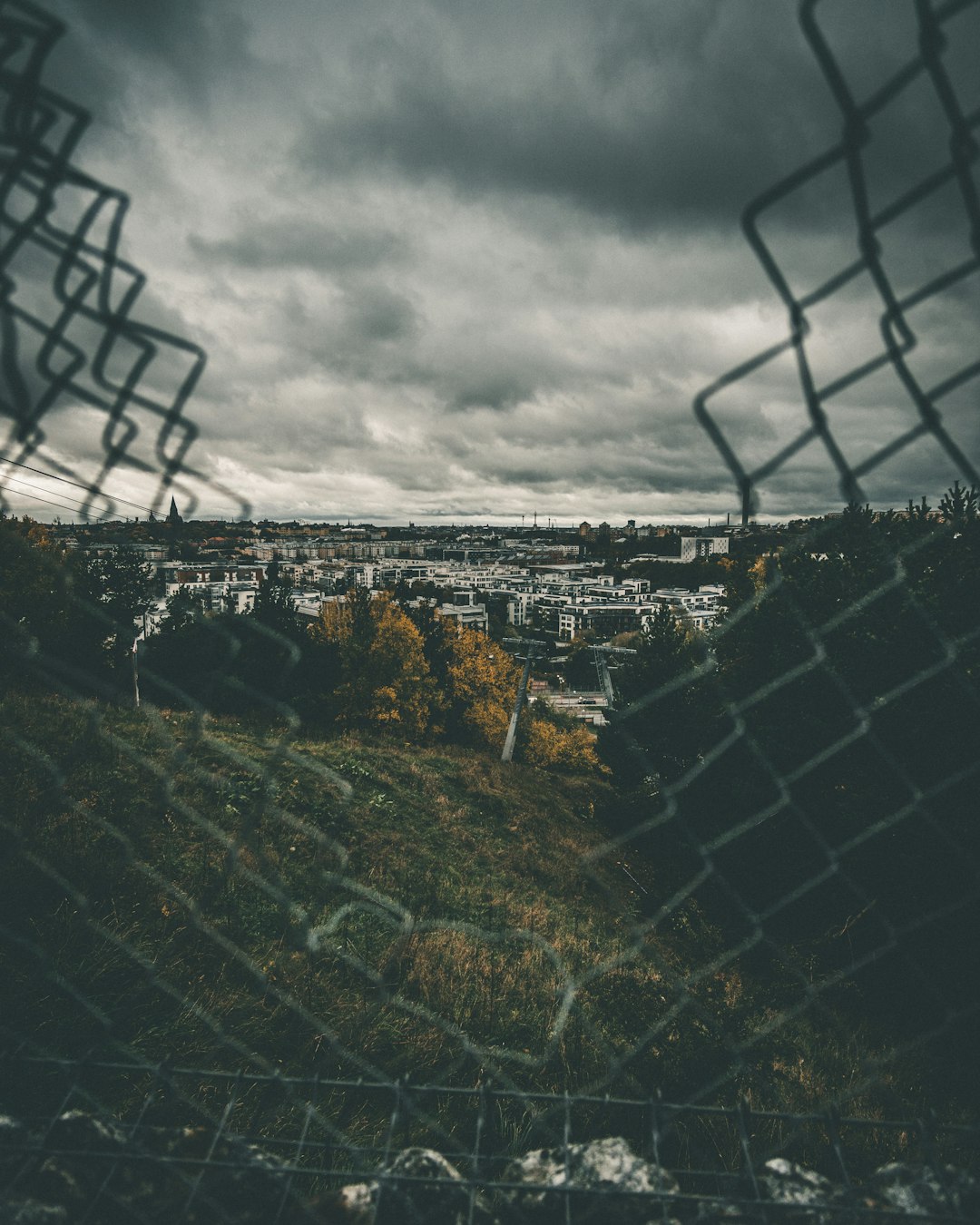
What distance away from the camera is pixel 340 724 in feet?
68.9

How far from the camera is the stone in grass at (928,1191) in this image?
1.23m

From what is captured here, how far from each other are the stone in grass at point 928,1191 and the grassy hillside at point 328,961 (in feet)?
0.70

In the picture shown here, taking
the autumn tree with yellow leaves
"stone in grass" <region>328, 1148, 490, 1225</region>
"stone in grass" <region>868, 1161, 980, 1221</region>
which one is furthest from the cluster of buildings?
"stone in grass" <region>868, 1161, 980, 1221</region>

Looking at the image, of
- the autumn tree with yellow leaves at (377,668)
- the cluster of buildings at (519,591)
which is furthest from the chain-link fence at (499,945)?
the cluster of buildings at (519,591)

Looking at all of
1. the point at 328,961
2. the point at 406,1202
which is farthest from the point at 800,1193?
the point at 328,961

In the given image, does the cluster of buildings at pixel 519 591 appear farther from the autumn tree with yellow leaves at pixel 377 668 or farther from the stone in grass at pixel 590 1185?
the stone in grass at pixel 590 1185

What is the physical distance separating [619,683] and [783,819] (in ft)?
23.1

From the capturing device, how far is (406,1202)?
1.38m

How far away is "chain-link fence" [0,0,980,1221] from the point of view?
42.0 inches

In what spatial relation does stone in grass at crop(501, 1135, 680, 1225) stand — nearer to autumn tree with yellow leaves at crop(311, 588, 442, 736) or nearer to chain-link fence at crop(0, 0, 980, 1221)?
chain-link fence at crop(0, 0, 980, 1221)

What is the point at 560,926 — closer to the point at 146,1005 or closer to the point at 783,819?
the point at 146,1005

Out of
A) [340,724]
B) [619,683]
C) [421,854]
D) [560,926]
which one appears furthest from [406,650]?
[560,926]

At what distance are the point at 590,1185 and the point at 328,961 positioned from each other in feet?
7.98

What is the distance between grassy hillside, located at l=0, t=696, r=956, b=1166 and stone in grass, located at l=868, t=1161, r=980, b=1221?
0.70 ft
